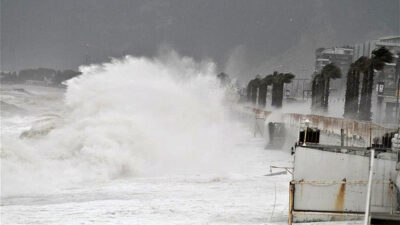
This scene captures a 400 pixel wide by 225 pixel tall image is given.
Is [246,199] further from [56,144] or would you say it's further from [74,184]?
[56,144]

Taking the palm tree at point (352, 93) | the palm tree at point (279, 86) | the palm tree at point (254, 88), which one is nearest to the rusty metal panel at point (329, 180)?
the palm tree at point (352, 93)

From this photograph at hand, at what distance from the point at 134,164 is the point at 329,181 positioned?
10475mm

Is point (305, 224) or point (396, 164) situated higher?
point (396, 164)

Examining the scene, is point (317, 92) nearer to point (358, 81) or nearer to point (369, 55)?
point (358, 81)

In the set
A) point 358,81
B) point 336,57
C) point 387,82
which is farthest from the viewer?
point 336,57

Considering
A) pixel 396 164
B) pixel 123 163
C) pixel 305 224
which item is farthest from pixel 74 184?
pixel 396 164

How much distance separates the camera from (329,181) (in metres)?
10.3

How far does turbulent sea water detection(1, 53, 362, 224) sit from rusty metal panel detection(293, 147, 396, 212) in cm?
100

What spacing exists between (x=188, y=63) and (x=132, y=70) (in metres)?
26.0

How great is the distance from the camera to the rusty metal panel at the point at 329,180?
1016cm

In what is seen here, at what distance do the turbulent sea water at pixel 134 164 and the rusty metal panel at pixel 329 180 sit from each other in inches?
39.5

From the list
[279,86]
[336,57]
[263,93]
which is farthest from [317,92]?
[336,57]

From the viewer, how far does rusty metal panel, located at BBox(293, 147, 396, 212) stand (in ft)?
33.3

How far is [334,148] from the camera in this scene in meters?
10.4
